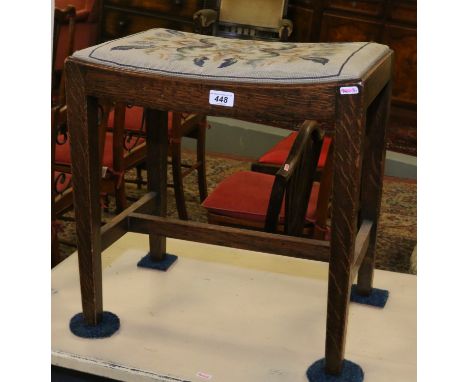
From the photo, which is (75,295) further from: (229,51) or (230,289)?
(229,51)

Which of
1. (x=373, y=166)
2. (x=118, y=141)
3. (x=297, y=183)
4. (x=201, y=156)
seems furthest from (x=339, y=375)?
(x=201, y=156)

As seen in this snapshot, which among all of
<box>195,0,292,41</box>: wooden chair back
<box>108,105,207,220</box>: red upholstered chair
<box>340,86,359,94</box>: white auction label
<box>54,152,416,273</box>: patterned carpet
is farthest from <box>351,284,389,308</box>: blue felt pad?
<box>195,0,292,41</box>: wooden chair back

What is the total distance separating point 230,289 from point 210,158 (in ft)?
8.22

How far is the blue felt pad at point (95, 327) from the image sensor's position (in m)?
A: 1.12

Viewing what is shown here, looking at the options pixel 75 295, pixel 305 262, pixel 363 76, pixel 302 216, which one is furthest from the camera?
pixel 302 216

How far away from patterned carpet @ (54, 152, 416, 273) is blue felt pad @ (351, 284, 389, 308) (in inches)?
44.4

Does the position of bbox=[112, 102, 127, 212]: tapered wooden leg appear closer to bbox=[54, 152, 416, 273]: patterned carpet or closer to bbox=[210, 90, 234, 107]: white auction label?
bbox=[54, 152, 416, 273]: patterned carpet

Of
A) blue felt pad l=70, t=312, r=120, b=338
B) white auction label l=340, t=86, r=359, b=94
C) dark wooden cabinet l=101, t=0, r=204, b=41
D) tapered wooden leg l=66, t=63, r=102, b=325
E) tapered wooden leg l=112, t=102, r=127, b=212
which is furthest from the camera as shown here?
dark wooden cabinet l=101, t=0, r=204, b=41

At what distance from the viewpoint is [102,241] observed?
114 cm

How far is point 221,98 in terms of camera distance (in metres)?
0.91

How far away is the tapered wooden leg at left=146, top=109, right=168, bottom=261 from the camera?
1.31 meters

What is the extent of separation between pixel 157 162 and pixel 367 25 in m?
2.66

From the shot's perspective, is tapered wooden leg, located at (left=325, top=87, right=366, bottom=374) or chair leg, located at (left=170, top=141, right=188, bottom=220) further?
chair leg, located at (left=170, top=141, right=188, bottom=220)
